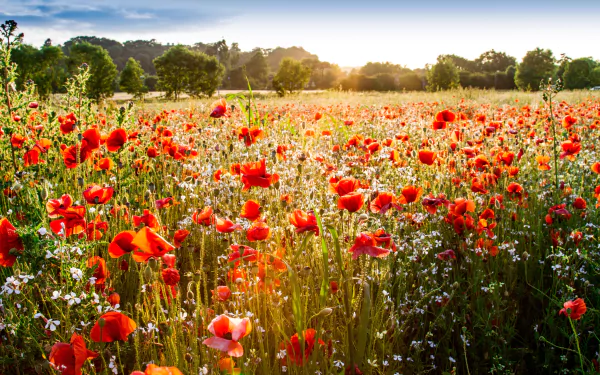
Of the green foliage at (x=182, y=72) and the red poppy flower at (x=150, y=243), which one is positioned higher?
the green foliage at (x=182, y=72)

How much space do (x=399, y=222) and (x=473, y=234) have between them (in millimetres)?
603

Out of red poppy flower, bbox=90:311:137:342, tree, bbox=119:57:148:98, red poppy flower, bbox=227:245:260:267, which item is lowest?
red poppy flower, bbox=90:311:137:342

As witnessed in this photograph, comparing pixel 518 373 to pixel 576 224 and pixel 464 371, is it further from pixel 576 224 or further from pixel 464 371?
pixel 576 224

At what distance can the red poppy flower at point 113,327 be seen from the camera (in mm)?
1370

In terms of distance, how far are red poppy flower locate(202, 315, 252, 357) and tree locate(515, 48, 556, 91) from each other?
6913 centimetres

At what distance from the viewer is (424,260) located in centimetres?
296

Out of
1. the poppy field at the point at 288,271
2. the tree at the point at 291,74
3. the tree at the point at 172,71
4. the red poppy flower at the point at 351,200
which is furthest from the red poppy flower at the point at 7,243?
the tree at the point at 172,71

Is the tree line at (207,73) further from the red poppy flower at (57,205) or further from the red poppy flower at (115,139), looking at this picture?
the red poppy flower at (57,205)

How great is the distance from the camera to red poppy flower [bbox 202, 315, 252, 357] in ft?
3.96

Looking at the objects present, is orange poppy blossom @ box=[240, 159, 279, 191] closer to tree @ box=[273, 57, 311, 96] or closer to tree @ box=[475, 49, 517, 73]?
tree @ box=[273, 57, 311, 96]

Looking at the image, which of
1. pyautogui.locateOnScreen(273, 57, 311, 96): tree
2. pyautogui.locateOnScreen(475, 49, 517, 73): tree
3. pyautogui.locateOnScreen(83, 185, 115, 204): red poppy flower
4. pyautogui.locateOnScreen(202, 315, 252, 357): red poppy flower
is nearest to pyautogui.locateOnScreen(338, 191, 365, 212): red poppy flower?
pyautogui.locateOnScreen(202, 315, 252, 357): red poppy flower

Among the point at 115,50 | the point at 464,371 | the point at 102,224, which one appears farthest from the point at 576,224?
the point at 115,50

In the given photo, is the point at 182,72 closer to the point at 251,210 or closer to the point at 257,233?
the point at 251,210

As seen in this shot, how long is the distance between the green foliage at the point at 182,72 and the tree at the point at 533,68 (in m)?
48.0
